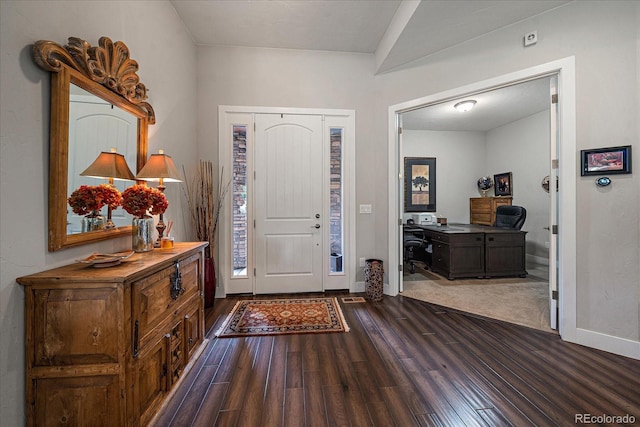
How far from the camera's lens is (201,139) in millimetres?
3176

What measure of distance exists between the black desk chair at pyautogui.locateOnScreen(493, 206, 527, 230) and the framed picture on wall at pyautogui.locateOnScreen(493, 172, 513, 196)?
127cm

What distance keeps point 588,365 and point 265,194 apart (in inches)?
133

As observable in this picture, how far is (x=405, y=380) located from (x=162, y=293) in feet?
5.50

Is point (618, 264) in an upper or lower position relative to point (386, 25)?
lower

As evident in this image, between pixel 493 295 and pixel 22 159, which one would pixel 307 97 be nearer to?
pixel 22 159

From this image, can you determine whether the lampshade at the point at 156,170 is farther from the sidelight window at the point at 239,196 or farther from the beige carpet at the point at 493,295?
the beige carpet at the point at 493,295

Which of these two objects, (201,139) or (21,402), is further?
(201,139)

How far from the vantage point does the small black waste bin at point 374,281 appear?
312 cm

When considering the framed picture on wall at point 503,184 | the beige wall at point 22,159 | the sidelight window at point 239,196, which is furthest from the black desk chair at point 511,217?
the beige wall at point 22,159

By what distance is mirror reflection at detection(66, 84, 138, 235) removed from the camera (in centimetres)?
135

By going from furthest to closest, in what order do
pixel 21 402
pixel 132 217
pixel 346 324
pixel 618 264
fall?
pixel 346 324 → pixel 618 264 → pixel 132 217 → pixel 21 402

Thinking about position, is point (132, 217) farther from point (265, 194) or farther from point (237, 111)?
point (237, 111)

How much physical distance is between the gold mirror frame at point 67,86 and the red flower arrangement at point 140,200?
20cm

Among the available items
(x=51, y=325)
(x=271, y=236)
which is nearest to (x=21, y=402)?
(x=51, y=325)
